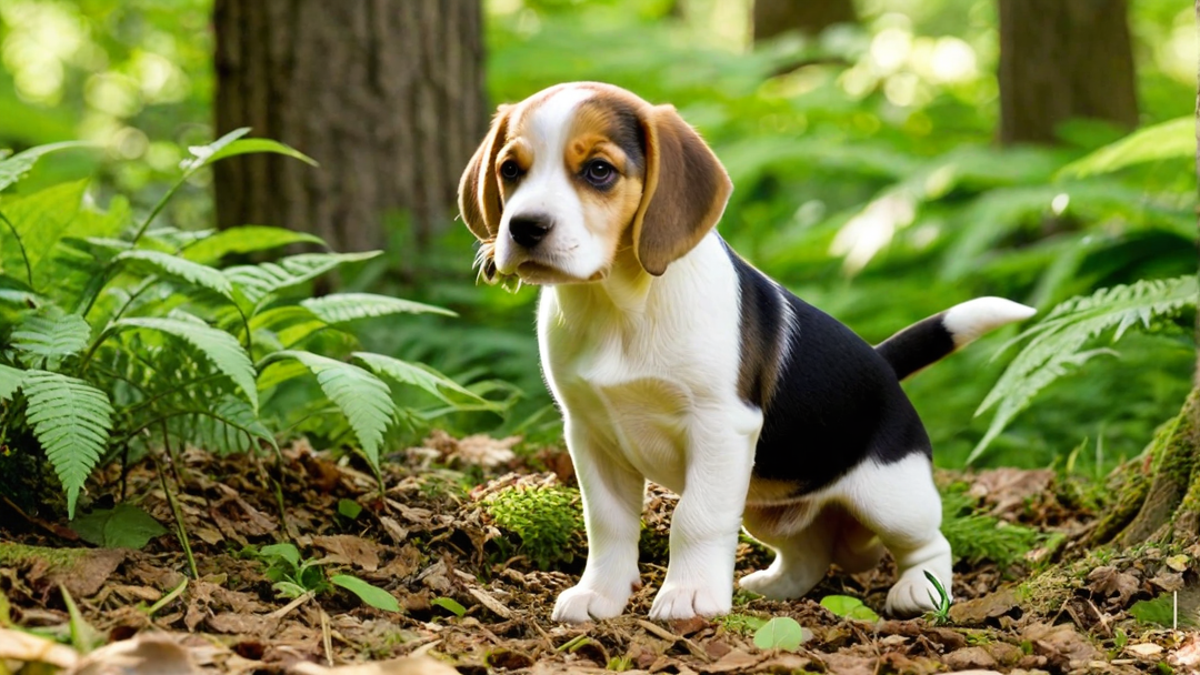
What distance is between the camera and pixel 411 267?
6391mm

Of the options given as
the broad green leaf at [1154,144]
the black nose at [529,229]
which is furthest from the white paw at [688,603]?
the broad green leaf at [1154,144]

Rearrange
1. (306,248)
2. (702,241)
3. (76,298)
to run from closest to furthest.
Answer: (702,241) < (76,298) < (306,248)

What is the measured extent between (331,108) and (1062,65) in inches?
195

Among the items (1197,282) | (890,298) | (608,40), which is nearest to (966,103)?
(608,40)

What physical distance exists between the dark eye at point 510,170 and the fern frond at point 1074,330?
177 centimetres

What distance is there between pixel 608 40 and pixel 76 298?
24.9ft

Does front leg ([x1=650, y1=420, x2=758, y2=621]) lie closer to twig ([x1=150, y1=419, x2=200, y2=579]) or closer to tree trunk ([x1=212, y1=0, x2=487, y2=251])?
twig ([x1=150, y1=419, x2=200, y2=579])

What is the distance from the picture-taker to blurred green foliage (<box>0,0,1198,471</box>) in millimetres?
5836

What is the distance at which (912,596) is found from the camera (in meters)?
3.51

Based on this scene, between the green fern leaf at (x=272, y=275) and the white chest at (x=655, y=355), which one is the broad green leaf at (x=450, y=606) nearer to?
the white chest at (x=655, y=355)

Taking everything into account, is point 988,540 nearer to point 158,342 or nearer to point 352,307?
point 352,307

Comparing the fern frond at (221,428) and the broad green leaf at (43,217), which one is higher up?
the broad green leaf at (43,217)

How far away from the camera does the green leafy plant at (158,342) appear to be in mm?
3006

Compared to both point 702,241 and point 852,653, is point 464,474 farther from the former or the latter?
point 852,653
